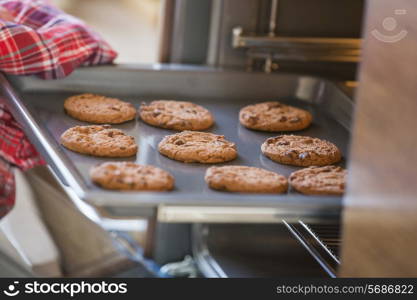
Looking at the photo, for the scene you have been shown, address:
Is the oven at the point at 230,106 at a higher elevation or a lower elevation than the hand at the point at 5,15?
lower

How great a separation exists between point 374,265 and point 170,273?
1377 mm

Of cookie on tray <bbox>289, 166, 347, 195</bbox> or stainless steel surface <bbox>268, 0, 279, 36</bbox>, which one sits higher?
stainless steel surface <bbox>268, 0, 279, 36</bbox>

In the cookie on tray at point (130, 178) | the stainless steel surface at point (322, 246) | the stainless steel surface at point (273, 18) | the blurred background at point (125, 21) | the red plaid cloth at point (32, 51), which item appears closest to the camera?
the cookie on tray at point (130, 178)

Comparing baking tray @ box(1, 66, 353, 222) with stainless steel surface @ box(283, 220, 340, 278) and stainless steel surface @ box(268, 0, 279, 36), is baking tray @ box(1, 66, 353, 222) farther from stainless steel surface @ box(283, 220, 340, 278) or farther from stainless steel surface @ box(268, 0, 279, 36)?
stainless steel surface @ box(268, 0, 279, 36)

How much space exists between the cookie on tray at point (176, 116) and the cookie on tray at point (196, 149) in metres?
0.11

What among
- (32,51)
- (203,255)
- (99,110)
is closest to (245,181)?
(99,110)

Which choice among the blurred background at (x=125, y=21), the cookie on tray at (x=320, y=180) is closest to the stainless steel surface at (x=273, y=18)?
the cookie on tray at (x=320, y=180)

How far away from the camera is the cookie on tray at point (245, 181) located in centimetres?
112

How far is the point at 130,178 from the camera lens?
3.55 ft

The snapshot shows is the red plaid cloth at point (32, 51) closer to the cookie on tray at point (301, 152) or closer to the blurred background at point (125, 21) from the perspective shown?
the cookie on tray at point (301, 152)

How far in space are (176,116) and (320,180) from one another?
49 centimetres

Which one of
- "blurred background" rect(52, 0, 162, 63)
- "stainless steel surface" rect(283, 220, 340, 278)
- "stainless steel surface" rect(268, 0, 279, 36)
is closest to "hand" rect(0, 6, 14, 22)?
"stainless steel surface" rect(268, 0, 279, 36)

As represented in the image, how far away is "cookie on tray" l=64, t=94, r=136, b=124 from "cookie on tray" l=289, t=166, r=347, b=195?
1.61 ft

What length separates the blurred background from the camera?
3.58m
